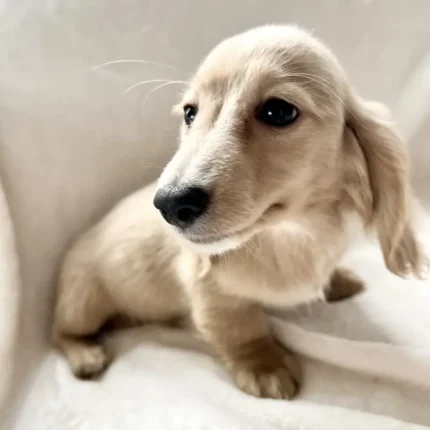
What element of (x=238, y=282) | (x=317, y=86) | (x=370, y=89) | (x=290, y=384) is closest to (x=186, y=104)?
(x=317, y=86)

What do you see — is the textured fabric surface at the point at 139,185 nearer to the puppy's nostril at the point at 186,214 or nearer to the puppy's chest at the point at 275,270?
the puppy's chest at the point at 275,270

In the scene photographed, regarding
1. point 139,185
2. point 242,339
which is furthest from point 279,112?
point 139,185

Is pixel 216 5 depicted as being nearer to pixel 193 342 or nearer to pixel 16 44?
pixel 16 44

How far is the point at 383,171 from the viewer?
1002 mm

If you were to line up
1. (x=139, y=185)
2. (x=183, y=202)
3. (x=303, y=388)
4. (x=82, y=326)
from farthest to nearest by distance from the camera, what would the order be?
(x=139, y=185), (x=82, y=326), (x=303, y=388), (x=183, y=202)

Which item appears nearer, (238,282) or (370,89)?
(238,282)

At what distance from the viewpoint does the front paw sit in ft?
3.59

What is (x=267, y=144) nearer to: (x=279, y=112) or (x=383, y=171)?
(x=279, y=112)

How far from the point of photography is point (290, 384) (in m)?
1.10

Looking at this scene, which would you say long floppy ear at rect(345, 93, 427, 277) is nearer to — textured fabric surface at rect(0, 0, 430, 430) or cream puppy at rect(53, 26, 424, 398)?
cream puppy at rect(53, 26, 424, 398)

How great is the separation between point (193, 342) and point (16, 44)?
→ 2.67ft

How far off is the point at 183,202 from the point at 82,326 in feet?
2.02

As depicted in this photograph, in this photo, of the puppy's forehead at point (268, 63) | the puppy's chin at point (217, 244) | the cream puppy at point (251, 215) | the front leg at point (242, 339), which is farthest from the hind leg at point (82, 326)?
the puppy's forehead at point (268, 63)

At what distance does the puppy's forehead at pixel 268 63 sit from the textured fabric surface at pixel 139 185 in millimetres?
360
